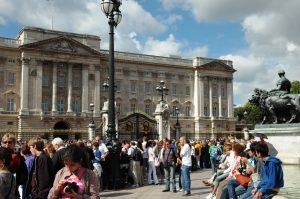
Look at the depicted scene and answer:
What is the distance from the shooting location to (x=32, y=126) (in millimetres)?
52875

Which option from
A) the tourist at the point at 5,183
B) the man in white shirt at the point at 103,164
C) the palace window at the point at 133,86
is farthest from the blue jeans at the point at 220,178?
the palace window at the point at 133,86

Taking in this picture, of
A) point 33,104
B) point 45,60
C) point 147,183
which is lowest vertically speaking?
point 147,183

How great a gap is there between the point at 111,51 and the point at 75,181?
404 inches

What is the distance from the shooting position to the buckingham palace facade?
5331 cm

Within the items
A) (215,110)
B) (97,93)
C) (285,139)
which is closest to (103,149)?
(285,139)

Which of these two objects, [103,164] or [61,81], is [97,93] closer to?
[61,81]

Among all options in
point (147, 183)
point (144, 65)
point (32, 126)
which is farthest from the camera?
point (144, 65)

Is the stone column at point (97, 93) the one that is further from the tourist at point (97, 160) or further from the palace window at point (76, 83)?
the tourist at point (97, 160)

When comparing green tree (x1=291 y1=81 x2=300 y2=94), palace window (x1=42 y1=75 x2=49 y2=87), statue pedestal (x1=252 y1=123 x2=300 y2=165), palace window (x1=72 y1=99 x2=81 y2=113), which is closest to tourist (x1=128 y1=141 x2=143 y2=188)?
statue pedestal (x1=252 y1=123 x2=300 y2=165)

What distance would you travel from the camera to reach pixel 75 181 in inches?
165

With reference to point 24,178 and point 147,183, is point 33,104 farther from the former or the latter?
point 24,178

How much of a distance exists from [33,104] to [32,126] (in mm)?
3252

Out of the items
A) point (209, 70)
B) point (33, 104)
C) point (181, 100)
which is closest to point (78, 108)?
point (33, 104)

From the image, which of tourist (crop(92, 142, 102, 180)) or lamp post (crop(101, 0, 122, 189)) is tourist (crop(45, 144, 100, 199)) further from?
lamp post (crop(101, 0, 122, 189))
